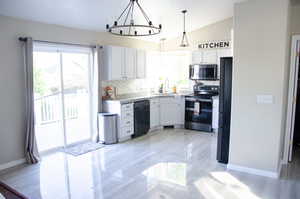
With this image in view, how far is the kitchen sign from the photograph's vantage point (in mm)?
6219

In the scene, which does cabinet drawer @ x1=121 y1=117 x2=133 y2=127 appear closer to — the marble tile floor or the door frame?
the marble tile floor

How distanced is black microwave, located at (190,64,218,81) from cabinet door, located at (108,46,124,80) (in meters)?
2.13

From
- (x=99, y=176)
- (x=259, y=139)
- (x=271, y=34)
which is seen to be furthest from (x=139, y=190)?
(x=271, y=34)

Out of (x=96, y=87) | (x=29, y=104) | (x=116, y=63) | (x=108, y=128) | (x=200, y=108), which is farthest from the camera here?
(x=200, y=108)

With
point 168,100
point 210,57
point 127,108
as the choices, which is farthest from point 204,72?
point 127,108

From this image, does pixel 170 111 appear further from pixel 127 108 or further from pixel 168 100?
pixel 127 108

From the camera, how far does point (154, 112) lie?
623cm

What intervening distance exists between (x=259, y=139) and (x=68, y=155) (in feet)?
11.1

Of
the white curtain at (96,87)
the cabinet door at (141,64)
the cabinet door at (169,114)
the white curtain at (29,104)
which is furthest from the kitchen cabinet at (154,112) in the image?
the white curtain at (29,104)

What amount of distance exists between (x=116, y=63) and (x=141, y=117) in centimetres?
145

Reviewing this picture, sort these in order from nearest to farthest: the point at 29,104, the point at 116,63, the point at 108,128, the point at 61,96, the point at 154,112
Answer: the point at 29,104 → the point at 61,96 → the point at 108,128 → the point at 116,63 → the point at 154,112

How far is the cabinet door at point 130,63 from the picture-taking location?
5617 mm

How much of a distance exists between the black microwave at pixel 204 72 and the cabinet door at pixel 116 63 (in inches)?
83.9

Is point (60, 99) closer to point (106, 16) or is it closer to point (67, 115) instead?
point (67, 115)
